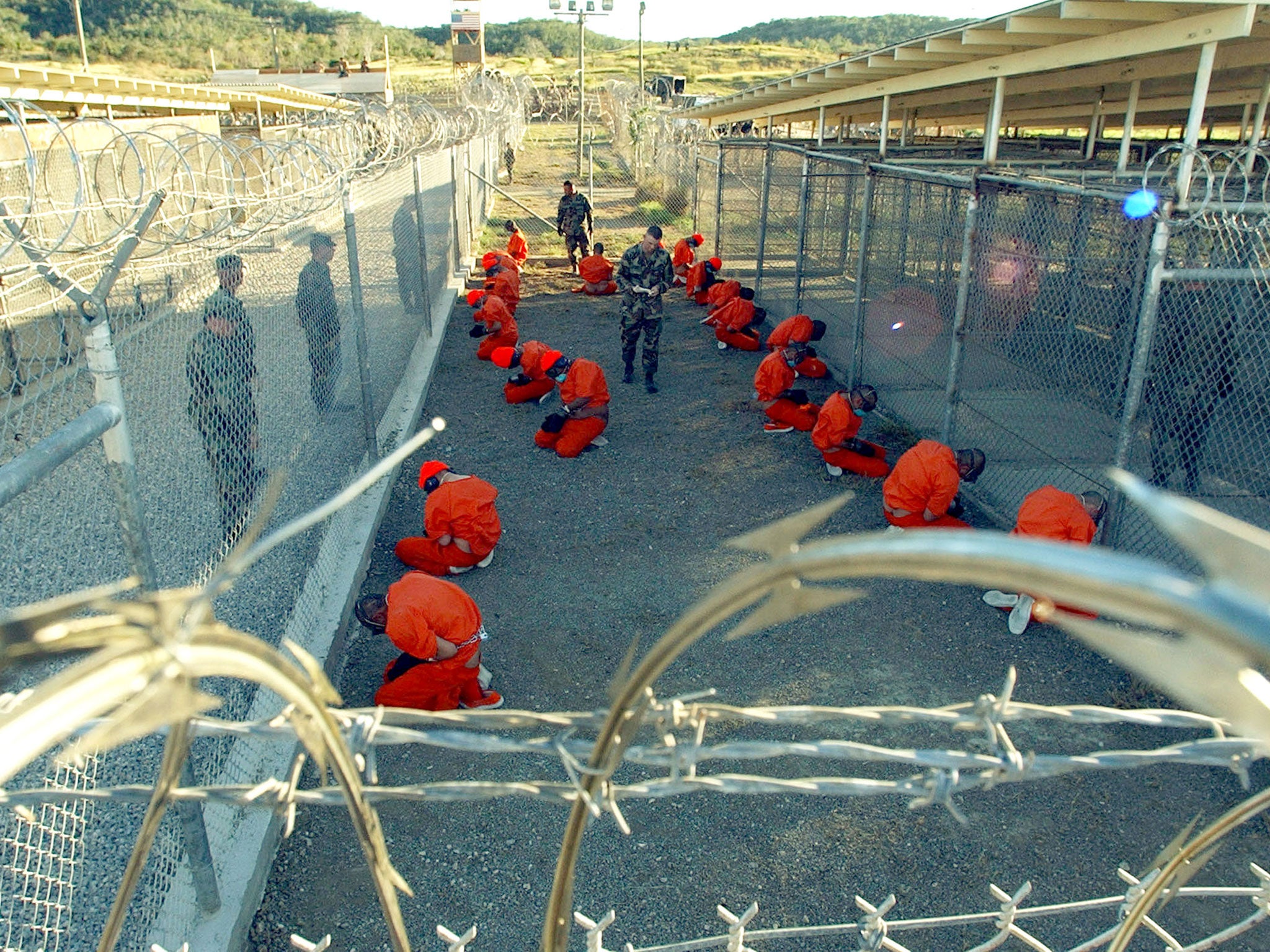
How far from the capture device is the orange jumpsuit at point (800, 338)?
948 centimetres

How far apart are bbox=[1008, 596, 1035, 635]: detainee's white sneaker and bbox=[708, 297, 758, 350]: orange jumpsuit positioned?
618cm

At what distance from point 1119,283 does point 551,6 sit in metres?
20.4

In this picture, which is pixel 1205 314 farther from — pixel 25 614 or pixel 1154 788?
pixel 25 614

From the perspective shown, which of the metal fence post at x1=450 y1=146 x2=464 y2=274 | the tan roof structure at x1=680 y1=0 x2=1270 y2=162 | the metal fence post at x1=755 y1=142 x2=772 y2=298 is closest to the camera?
the tan roof structure at x1=680 y1=0 x2=1270 y2=162

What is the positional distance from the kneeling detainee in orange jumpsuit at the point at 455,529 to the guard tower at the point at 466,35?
35.5 meters

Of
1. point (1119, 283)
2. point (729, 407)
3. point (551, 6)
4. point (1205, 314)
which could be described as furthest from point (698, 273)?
point (551, 6)

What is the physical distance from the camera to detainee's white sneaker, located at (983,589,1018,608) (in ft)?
17.2

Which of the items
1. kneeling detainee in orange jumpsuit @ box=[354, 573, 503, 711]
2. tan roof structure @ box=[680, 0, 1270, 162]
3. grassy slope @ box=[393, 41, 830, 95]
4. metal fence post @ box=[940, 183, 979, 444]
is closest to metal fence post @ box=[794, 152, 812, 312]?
tan roof structure @ box=[680, 0, 1270, 162]

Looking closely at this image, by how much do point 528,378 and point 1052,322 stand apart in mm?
A: 5205

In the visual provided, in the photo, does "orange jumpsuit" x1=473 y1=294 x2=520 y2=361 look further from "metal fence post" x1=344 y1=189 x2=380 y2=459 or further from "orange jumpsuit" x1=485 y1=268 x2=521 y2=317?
"metal fence post" x1=344 y1=189 x2=380 y2=459

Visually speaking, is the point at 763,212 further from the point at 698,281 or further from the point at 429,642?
the point at 429,642

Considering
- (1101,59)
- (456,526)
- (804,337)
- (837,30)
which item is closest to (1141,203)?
(1101,59)

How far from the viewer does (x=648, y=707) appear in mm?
1434

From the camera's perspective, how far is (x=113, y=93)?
14.5m
